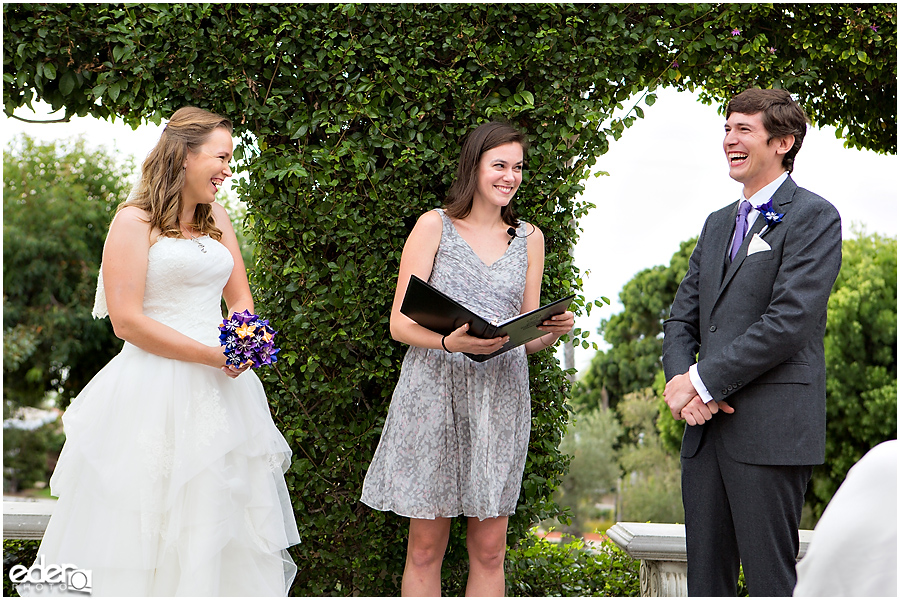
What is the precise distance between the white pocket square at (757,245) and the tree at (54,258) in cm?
1363

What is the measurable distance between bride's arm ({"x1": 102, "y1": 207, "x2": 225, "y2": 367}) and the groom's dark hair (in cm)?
221

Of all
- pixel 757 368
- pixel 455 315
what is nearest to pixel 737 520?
pixel 757 368

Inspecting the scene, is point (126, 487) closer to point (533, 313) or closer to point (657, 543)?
point (533, 313)

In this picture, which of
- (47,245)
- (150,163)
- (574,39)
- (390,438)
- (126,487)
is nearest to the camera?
(126,487)

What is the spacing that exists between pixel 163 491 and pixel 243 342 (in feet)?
1.86

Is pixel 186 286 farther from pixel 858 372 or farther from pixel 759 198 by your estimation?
pixel 858 372

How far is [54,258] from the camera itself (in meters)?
14.5

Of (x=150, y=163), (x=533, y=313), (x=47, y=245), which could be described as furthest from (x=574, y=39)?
Answer: (x=47, y=245)

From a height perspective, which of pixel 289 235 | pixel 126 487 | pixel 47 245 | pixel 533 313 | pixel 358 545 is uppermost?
pixel 47 245

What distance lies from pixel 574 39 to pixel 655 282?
18880 mm

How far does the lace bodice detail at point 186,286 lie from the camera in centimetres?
258

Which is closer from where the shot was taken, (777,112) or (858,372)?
(777,112)

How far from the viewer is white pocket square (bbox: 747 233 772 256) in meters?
2.65

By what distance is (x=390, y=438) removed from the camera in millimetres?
2961
